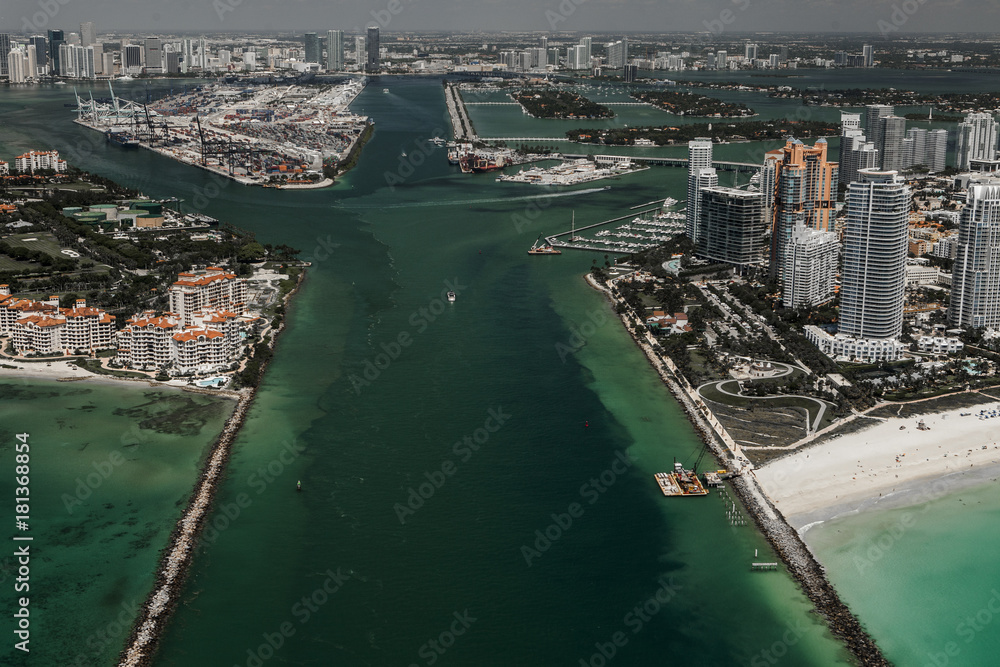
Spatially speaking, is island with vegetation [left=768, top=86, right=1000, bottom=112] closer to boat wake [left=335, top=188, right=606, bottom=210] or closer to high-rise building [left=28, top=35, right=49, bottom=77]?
boat wake [left=335, top=188, right=606, bottom=210]

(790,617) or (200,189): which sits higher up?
(200,189)

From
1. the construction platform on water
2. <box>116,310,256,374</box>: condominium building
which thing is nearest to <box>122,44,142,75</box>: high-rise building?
<box>116,310,256,374</box>: condominium building

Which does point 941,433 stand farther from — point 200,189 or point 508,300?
point 200,189

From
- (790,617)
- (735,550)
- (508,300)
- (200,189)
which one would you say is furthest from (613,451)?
(200,189)

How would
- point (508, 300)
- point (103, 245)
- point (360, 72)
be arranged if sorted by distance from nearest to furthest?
1. point (508, 300)
2. point (103, 245)
3. point (360, 72)

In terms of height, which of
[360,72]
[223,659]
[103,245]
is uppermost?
[360,72]

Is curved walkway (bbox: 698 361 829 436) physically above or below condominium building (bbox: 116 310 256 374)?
below

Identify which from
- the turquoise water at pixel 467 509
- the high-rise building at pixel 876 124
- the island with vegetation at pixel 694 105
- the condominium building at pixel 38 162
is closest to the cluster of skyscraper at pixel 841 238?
the turquoise water at pixel 467 509
